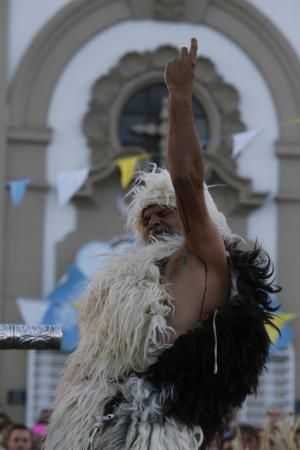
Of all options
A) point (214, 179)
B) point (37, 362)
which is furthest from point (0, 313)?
point (214, 179)

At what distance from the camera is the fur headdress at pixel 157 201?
11.4 ft

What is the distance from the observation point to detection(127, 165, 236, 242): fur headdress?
3.47 meters

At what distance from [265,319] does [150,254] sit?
1.25 feet

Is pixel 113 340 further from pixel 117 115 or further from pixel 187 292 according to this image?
pixel 117 115

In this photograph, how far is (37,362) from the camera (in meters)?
12.9

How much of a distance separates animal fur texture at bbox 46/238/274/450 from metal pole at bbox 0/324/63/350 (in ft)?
0.37

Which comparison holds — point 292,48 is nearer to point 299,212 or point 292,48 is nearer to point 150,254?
point 299,212

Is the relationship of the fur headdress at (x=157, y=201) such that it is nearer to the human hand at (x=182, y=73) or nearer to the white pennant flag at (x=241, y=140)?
the human hand at (x=182, y=73)

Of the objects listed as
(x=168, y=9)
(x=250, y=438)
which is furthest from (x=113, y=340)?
(x=168, y=9)

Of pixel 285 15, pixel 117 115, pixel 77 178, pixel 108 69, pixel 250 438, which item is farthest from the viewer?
pixel 285 15

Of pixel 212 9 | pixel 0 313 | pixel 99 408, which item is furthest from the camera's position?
pixel 212 9

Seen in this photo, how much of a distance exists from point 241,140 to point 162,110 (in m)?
1.07

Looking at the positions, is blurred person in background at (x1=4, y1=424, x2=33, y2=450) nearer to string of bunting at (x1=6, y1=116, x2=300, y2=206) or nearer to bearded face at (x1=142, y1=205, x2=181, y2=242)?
bearded face at (x1=142, y1=205, x2=181, y2=242)

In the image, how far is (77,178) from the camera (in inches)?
505
